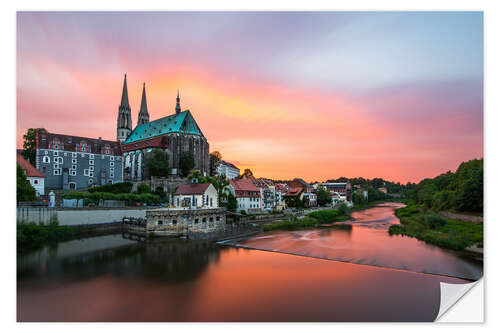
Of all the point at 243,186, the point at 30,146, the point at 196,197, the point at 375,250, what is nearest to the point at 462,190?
the point at 375,250

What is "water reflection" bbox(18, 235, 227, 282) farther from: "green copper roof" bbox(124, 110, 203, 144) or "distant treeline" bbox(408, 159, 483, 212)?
"green copper roof" bbox(124, 110, 203, 144)

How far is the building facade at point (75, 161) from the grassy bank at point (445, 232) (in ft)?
103

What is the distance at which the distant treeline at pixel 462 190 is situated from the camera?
33.5ft

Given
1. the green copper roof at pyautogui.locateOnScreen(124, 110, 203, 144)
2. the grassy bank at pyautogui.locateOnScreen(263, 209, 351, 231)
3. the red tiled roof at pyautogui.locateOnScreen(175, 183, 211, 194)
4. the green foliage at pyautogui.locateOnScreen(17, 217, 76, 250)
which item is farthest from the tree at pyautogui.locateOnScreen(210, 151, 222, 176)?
the green foliage at pyautogui.locateOnScreen(17, 217, 76, 250)

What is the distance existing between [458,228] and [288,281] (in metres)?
11.1

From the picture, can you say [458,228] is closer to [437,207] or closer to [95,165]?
[437,207]

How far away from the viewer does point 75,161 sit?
29.0 metres

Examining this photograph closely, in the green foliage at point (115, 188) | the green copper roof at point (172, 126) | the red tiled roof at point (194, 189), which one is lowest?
the green foliage at point (115, 188)

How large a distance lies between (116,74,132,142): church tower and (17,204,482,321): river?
40095 millimetres

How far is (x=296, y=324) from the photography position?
20.0 ft

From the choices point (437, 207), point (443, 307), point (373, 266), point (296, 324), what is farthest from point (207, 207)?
point (437, 207)

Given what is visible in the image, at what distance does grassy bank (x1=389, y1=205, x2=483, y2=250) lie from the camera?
1198 centimetres

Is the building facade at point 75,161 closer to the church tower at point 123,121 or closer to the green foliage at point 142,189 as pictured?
the green foliage at point 142,189

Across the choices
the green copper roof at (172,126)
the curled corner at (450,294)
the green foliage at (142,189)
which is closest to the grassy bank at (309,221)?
the curled corner at (450,294)
